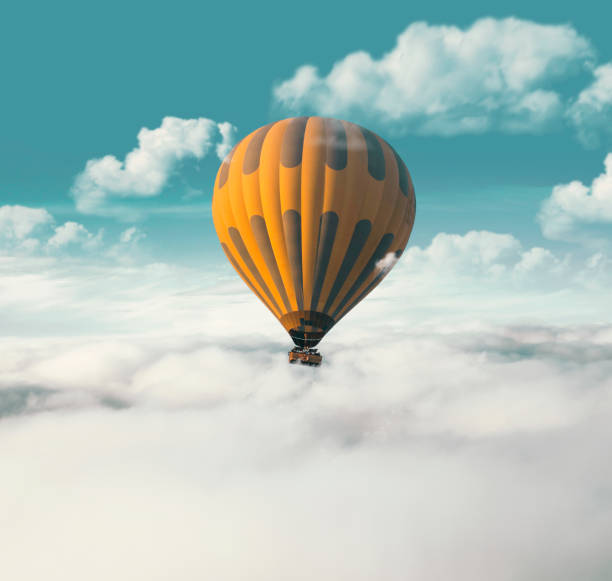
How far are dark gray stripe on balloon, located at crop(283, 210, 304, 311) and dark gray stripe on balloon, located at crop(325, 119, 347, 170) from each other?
3.91 meters

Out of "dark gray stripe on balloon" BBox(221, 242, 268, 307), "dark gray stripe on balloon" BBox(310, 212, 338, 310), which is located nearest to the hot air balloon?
"dark gray stripe on balloon" BBox(310, 212, 338, 310)

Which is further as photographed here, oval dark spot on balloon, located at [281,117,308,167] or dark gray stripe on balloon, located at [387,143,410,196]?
dark gray stripe on balloon, located at [387,143,410,196]

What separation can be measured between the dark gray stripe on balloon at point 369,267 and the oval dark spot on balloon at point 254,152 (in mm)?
9614

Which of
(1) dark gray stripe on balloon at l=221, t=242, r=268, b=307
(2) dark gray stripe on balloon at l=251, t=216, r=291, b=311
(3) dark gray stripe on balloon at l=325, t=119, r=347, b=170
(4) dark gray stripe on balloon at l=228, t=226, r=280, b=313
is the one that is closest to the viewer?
(3) dark gray stripe on balloon at l=325, t=119, r=347, b=170

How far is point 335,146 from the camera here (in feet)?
93.2

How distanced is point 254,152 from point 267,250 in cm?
645

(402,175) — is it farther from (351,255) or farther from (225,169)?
(225,169)

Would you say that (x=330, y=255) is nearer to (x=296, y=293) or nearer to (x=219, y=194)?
(x=296, y=293)

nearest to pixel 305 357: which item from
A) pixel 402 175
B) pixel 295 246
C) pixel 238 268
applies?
pixel 295 246

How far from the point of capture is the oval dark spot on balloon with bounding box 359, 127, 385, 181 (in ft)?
95.0

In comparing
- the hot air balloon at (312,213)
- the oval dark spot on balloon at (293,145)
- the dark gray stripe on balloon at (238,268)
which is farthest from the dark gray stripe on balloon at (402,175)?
the dark gray stripe on balloon at (238,268)

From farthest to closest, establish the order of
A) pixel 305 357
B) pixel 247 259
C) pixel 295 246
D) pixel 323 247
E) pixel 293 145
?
pixel 247 259, pixel 305 357, pixel 293 145, pixel 295 246, pixel 323 247

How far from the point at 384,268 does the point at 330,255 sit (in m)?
5.39

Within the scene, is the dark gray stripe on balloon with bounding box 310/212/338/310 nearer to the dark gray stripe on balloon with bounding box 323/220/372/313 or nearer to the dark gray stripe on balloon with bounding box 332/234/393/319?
the dark gray stripe on balloon with bounding box 323/220/372/313
